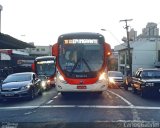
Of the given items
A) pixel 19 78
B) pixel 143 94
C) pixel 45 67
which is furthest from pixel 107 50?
pixel 45 67

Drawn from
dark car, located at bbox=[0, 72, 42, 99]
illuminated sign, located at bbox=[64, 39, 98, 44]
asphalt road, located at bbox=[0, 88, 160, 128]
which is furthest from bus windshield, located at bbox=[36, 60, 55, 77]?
asphalt road, located at bbox=[0, 88, 160, 128]

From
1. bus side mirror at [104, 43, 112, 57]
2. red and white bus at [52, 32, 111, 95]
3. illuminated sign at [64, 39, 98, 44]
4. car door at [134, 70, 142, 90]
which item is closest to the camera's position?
red and white bus at [52, 32, 111, 95]

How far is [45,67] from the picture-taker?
34.5 m

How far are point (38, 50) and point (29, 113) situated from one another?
432 ft

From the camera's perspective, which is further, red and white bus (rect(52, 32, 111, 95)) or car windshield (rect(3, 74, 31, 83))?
car windshield (rect(3, 74, 31, 83))

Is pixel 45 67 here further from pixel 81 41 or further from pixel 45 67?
pixel 81 41

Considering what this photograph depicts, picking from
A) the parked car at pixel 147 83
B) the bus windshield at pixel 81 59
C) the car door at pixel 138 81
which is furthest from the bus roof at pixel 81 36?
the car door at pixel 138 81

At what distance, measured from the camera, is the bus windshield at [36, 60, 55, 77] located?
34.2m

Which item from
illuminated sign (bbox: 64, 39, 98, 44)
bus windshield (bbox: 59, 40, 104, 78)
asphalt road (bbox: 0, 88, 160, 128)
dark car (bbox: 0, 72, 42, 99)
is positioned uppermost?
illuminated sign (bbox: 64, 39, 98, 44)

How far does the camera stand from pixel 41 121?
12328 mm

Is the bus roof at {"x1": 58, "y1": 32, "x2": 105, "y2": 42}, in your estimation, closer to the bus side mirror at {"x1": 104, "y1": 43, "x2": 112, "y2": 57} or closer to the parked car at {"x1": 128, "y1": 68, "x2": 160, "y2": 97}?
the bus side mirror at {"x1": 104, "y1": 43, "x2": 112, "y2": 57}

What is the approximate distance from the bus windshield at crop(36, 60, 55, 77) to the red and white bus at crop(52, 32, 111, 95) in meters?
13.6

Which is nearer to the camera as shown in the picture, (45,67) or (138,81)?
(138,81)

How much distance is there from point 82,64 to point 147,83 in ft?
12.9
